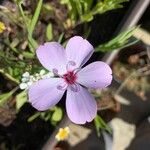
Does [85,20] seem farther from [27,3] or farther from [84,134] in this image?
[84,134]

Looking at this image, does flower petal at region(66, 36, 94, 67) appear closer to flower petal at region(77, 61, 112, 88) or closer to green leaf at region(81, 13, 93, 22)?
flower petal at region(77, 61, 112, 88)

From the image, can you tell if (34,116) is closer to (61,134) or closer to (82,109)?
(61,134)


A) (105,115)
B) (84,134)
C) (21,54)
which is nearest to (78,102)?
(21,54)

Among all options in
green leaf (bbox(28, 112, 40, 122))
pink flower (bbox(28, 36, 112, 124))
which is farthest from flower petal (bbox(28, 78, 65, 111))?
green leaf (bbox(28, 112, 40, 122))

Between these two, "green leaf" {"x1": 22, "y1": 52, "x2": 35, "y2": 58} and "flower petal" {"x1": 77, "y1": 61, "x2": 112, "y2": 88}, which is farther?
"green leaf" {"x1": 22, "y1": 52, "x2": 35, "y2": 58}

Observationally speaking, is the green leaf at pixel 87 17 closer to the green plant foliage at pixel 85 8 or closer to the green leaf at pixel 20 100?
the green plant foliage at pixel 85 8

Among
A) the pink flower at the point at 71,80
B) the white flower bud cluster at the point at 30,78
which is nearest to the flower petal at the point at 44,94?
the pink flower at the point at 71,80

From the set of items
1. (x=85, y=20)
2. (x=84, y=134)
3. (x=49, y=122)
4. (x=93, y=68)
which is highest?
(x=93, y=68)

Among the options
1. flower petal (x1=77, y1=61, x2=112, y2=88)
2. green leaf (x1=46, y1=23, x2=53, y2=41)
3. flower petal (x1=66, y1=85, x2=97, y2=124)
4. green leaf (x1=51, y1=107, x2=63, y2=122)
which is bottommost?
green leaf (x1=51, y1=107, x2=63, y2=122)
